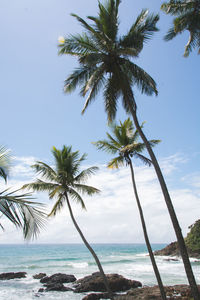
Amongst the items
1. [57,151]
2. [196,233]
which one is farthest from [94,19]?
[196,233]

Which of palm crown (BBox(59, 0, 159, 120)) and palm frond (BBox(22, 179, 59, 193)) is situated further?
palm frond (BBox(22, 179, 59, 193))

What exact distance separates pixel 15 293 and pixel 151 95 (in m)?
15.9

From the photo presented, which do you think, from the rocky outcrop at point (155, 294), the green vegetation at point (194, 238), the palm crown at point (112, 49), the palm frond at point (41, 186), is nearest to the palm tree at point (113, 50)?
the palm crown at point (112, 49)

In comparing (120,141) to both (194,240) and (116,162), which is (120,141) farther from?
(194,240)

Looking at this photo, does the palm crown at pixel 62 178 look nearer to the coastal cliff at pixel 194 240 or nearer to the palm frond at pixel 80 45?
the palm frond at pixel 80 45

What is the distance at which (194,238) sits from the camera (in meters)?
32.1

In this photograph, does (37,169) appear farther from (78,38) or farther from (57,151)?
(78,38)

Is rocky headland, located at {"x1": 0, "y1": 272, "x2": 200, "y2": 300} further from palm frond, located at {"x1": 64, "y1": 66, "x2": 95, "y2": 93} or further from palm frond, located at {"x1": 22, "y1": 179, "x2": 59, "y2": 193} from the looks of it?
palm frond, located at {"x1": 64, "y1": 66, "x2": 95, "y2": 93}

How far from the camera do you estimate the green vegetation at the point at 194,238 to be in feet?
104

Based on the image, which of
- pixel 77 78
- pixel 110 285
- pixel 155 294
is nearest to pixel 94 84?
pixel 77 78

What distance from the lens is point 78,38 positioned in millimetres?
9523

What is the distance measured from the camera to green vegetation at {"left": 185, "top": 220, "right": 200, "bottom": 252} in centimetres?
3179

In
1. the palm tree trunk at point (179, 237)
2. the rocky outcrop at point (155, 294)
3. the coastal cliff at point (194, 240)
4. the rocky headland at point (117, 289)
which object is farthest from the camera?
the coastal cliff at point (194, 240)

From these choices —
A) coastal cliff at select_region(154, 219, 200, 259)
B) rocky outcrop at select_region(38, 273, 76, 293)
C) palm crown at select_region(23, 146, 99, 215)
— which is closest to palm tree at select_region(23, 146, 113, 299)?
palm crown at select_region(23, 146, 99, 215)
